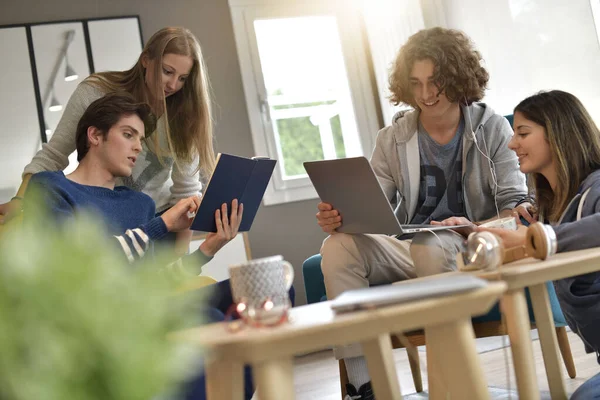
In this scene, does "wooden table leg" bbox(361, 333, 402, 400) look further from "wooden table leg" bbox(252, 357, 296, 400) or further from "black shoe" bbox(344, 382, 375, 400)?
"black shoe" bbox(344, 382, 375, 400)

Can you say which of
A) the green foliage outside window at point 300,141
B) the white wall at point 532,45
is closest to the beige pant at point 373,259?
the white wall at point 532,45

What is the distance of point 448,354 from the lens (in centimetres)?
85

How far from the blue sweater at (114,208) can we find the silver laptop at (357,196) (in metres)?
0.40

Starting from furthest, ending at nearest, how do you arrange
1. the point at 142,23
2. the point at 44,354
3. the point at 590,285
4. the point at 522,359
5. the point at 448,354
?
the point at 142,23
the point at 590,285
the point at 522,359
the point at 448,354
the point at 44,354

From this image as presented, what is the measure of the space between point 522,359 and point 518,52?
A: 239 centimetres

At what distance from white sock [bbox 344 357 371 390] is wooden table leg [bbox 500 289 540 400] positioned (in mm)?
714

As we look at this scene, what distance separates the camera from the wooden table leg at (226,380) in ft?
2.91

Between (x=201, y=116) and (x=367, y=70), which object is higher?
(x=367, y=70)

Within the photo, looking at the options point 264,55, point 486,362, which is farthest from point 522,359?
point 264,55

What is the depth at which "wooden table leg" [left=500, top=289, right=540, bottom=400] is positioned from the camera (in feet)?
3.40

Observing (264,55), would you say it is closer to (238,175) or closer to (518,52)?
(518,52)

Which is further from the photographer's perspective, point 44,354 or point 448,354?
point 448,354

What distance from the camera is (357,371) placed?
1783 millimetres

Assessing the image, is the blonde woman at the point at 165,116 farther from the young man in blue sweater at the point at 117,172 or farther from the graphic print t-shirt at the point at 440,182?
the graphic print t-shirt at the point at 440,182
